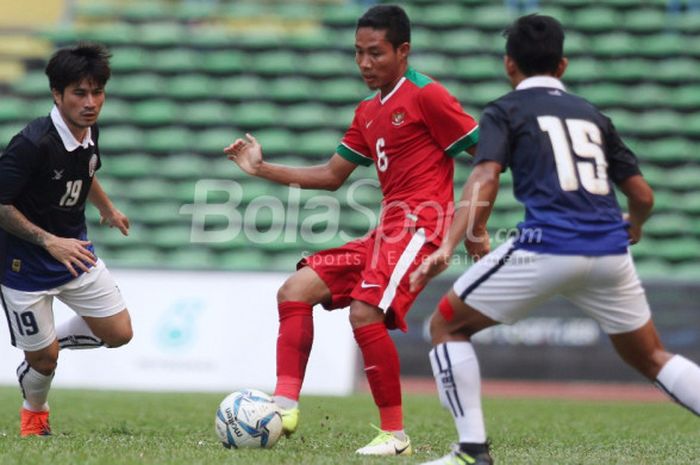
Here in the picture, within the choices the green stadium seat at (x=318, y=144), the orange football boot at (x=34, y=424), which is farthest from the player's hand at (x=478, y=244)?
the green stadium seat at (x=318, y=144)

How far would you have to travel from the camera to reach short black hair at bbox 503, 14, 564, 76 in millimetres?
4629

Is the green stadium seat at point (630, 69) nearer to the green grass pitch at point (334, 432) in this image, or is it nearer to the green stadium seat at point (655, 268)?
the green stadium seat at point (655, 268)

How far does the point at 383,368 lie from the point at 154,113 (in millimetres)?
10799

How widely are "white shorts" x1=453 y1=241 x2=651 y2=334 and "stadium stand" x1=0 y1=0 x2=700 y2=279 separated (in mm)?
9671

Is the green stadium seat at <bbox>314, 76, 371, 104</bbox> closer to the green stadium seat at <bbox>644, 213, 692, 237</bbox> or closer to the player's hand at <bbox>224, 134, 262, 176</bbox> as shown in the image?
the green stadium seat at <bbox>644, 213, 692, 237</bbox>

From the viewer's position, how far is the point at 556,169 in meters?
4.54

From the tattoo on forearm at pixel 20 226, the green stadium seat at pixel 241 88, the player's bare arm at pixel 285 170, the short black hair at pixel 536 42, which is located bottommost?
the tattoo on forearm at pixel 20 226

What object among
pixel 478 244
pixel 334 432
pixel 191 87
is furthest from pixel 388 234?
pixel 191 87

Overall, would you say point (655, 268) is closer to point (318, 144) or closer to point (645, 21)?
point (645, 21)

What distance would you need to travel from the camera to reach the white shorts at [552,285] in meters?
4.47

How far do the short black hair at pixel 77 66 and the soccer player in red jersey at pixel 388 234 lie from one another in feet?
4.62

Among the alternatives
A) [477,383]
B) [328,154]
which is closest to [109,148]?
[328,154]

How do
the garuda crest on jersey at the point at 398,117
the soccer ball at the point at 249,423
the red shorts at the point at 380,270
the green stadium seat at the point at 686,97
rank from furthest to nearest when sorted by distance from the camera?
the green stadium seat at the point at 686,97 < the garuda crest on jersey at the point at 398,117 < the red shorts at the point at 380,270 < the soccer ball at the point at 249,423

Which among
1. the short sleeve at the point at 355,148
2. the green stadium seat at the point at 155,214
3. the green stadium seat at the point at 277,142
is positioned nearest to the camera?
the short sleeve at the point at 355,148
